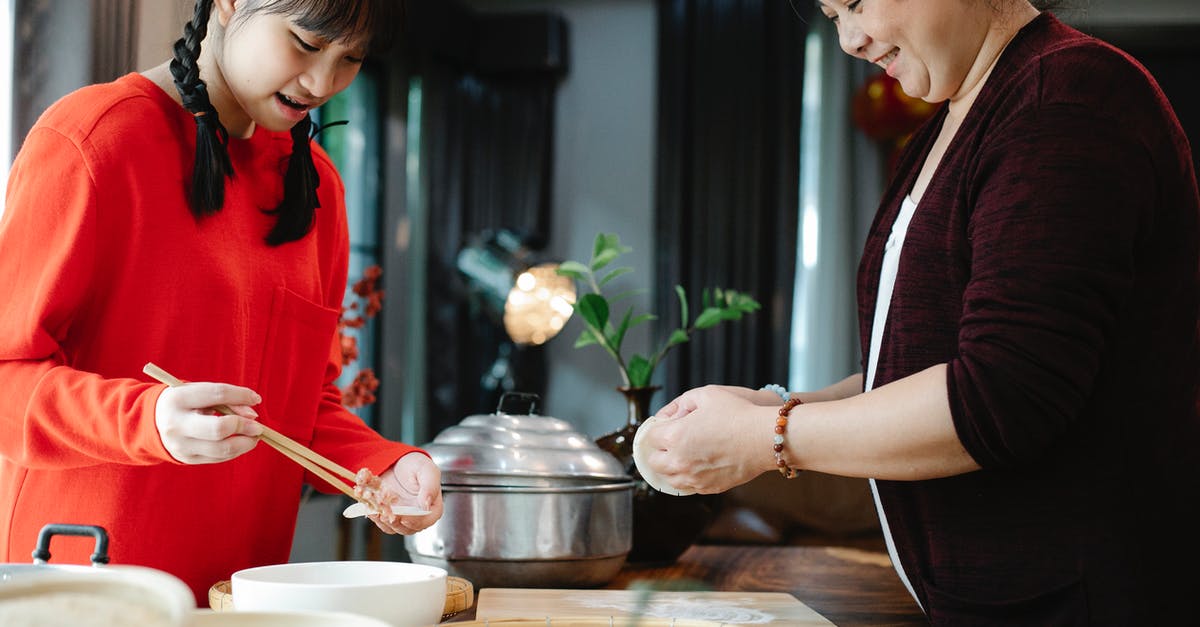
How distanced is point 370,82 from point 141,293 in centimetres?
381

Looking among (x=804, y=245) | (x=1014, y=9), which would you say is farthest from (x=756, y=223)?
(x=1014, y=9)

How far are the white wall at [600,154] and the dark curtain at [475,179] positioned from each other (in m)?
0.14

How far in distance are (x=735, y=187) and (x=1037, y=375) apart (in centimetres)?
438

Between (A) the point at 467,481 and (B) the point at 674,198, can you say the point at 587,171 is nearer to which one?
(B) the point at 674,198

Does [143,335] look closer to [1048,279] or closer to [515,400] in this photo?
[515,400]

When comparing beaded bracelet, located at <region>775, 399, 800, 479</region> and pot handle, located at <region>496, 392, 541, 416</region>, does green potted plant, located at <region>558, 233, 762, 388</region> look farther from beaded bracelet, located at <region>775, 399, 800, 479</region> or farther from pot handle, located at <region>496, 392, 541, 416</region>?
beaded bracelet, located at <region>775, 399, 800, 479</region>

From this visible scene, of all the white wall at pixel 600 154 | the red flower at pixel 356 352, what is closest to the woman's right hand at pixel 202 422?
the red flower at pixel 356 352

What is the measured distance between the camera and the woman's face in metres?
A: 1.02

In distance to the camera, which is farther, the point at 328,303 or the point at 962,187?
the point at 328,303

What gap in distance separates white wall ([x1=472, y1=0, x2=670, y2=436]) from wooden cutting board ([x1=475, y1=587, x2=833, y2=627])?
13.9ft

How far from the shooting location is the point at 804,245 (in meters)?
5.38

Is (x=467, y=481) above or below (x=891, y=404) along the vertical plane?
below

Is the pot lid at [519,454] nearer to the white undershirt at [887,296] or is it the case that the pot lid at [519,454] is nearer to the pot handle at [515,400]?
the pot handle at [515,400]

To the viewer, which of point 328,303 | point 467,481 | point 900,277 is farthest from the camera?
point 328,303
